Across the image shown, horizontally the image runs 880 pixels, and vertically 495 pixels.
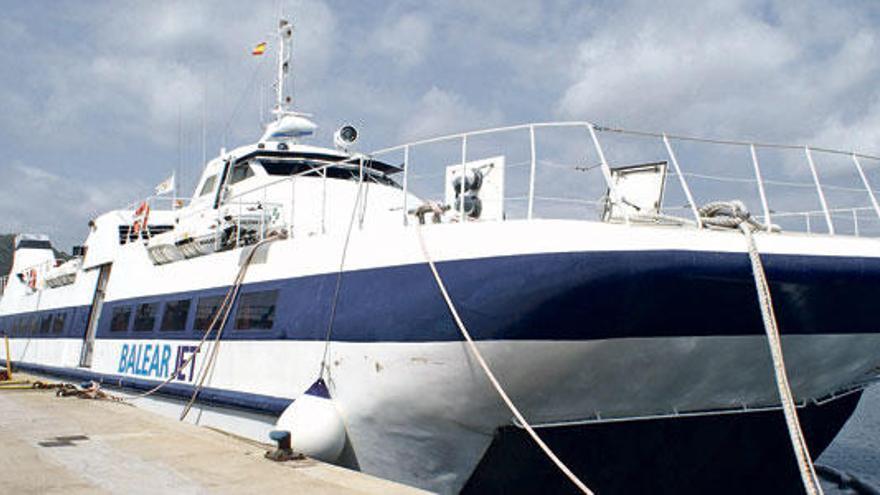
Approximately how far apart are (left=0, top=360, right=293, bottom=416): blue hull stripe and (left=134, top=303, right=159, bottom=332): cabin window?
832mm

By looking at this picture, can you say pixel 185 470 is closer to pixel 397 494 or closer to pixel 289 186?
pixel 397 494

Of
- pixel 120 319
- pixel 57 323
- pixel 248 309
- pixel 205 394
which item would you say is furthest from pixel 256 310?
pixel 57 323

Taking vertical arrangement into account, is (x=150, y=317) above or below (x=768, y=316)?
above

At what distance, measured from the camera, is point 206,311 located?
32.2ft

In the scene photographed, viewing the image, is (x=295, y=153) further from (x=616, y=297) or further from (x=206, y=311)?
(x=616, y=297)

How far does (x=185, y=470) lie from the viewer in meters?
6.06

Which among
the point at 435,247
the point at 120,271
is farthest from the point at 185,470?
the point at 120,271

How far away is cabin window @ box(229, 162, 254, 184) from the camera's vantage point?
473 inches

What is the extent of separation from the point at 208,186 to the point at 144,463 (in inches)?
287

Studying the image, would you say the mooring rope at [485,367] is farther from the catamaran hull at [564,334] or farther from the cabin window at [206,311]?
the cabin window at [206,311]

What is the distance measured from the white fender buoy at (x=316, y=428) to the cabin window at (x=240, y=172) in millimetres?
5839

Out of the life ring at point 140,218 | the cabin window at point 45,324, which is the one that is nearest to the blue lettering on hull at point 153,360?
the life ring at point 140,218

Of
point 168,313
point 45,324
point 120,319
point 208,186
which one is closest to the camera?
point 168,313

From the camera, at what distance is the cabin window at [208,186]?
12.6 m
